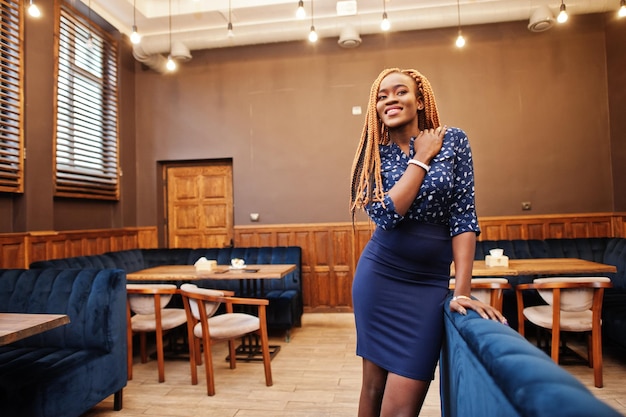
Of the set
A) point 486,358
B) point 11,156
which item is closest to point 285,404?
point 486,358

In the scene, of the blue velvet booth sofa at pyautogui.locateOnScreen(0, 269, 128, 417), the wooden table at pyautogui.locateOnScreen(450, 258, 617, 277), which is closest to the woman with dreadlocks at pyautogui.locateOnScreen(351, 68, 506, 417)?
the blue velvet booth sofa at pyautogui.locateOnScreen(0, 269, 128, 417)

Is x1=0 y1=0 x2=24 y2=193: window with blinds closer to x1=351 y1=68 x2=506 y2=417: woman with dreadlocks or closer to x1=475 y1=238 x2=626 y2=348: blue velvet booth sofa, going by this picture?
x1=351 y1=68 x2=506 y2=417: woman with dreadlocks

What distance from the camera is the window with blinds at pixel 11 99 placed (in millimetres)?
4070

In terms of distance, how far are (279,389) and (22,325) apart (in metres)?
1.91

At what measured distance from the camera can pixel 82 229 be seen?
5254 mm

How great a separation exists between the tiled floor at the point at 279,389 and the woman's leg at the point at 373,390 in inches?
62.3

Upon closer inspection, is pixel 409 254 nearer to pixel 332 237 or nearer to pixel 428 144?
pixel 428 144

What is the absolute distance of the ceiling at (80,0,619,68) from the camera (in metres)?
5.44

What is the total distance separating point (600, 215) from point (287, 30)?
4901mm

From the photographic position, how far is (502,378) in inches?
26.8

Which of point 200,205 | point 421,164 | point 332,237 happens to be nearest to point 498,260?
point 332,237

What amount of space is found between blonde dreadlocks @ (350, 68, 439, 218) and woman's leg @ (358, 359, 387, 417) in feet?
1.78

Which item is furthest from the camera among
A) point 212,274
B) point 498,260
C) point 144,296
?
point 212,274

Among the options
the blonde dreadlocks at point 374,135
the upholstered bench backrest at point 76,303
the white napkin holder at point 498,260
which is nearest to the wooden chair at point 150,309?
the upholstered bench backrest at point 76,303
